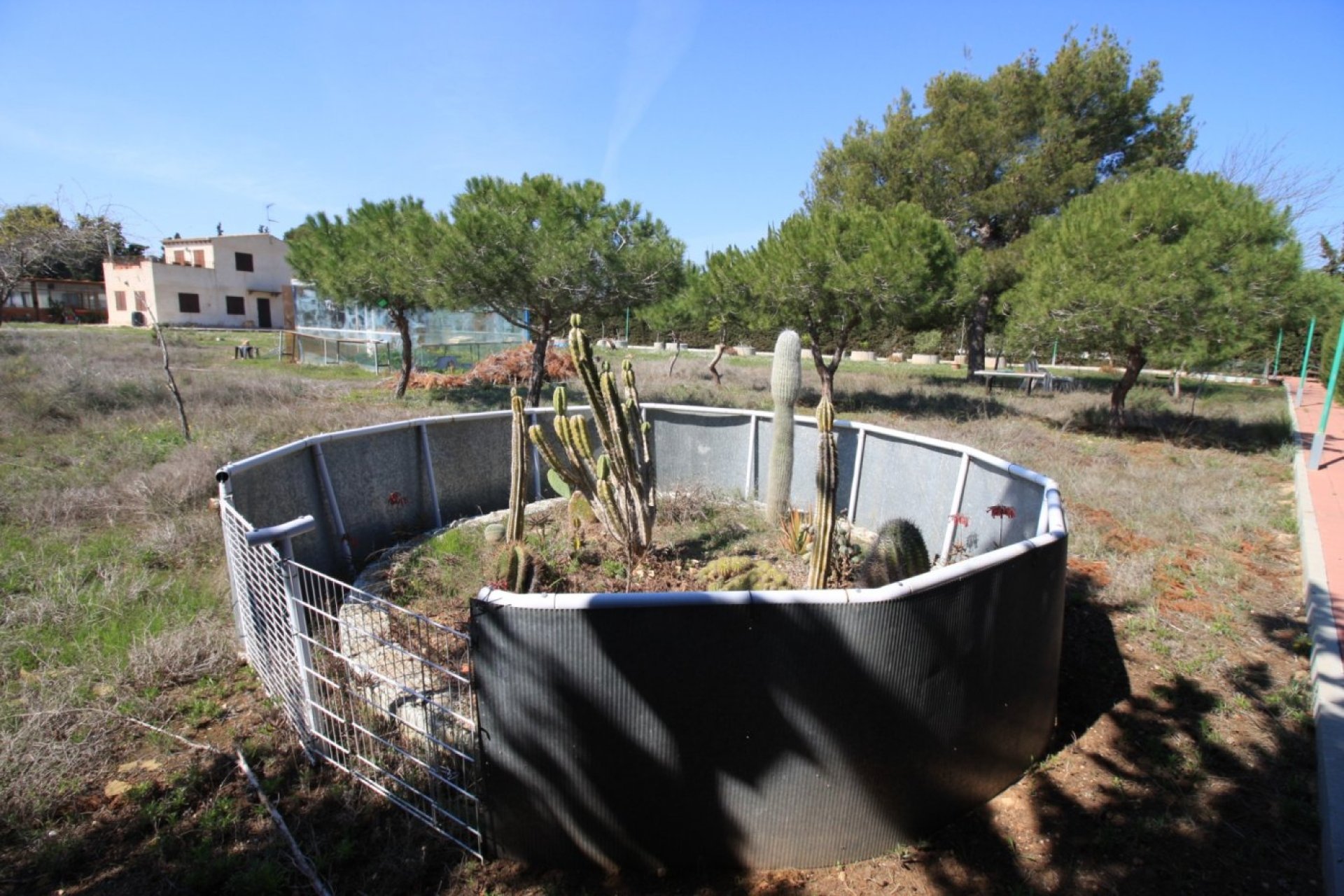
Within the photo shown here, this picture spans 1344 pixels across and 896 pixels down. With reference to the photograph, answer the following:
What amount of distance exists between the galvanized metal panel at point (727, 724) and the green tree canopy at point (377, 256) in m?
10.0

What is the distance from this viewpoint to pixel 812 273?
44.4 feet

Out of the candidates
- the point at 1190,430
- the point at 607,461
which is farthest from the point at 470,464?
the point at 1190,430

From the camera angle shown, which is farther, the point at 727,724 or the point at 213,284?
the point at 213,284

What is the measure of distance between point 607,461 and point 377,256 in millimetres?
10953

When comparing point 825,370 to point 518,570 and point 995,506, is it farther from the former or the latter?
point 518,570

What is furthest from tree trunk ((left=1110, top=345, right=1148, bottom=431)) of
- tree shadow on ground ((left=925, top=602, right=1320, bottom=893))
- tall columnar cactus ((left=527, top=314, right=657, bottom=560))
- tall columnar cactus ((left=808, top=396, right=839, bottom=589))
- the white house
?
the white house

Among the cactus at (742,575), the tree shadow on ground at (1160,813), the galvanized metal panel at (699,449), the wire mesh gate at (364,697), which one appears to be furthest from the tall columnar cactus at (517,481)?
the tree shadow on ground at (1160,813)

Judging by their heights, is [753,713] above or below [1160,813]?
above

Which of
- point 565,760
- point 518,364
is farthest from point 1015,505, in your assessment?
point 518,364

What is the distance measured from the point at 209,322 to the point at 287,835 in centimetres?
4417

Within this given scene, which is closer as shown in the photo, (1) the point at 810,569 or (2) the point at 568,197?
(1) the point at 810,569

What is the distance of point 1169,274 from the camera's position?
10.8 metres

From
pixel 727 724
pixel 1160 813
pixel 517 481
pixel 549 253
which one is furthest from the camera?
pixel 549 253

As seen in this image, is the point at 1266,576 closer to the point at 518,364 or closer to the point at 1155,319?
the point at 1155,319
